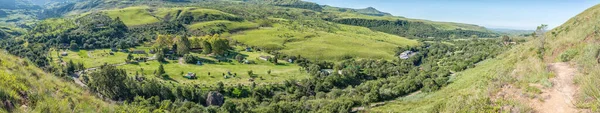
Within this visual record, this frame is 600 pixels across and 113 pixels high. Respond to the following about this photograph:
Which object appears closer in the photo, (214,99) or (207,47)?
(214,99)

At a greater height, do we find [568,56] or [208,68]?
[568,56]

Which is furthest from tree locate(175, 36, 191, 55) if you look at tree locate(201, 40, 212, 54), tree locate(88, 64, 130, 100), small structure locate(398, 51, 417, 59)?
small structure locate(398, 51, 417, 59)

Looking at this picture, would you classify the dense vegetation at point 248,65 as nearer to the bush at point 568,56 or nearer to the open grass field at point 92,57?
the open grass field at point 92,57

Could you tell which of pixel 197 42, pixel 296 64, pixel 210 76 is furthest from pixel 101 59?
pixel 296 64

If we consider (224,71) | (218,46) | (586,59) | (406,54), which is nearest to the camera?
(586,59)

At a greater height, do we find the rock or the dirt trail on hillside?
the dirt trail on hillside

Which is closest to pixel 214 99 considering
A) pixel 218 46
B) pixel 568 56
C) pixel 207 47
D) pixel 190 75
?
pixel 190 75

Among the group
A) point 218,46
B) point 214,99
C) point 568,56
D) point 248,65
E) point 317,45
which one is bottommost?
point 214,99

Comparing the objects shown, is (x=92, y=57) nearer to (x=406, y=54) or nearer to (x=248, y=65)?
(x=248, y=65)

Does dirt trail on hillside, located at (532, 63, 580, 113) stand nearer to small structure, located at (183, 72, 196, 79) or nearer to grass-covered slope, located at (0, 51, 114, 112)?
grass-covered slope, located at (0, 51, 114, 112)
